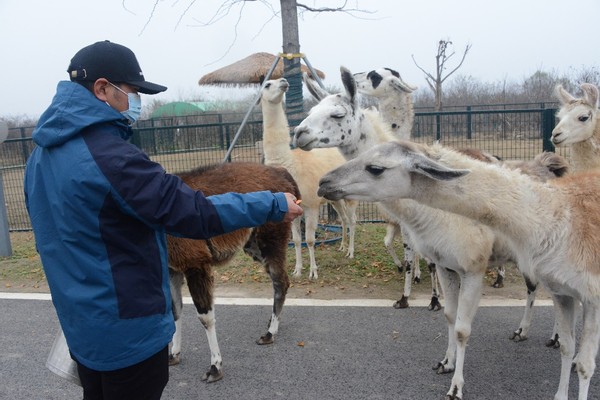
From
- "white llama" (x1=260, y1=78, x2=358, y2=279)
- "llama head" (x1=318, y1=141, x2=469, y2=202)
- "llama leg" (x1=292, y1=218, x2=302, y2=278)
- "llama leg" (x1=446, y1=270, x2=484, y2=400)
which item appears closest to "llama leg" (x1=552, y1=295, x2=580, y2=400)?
"llama leg" (x1=446, y1=270, x2=484, y2=400)

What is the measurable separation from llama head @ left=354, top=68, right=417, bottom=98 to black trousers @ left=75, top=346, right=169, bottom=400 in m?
4.00

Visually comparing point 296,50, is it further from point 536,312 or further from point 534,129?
point 536,312

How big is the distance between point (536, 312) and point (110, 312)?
429 cm

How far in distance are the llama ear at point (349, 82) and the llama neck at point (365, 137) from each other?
203mm

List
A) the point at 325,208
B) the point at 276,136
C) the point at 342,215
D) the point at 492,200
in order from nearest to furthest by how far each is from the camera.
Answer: the point at 492,200, the point at 276,136, the point at 342,215, the point at 325,208

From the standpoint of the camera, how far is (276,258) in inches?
179

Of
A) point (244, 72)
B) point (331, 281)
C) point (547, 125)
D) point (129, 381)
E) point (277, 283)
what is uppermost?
point (244, 72)

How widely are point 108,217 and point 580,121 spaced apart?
16.8ft

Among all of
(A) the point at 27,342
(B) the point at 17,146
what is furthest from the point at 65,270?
(B) the point at 17,146

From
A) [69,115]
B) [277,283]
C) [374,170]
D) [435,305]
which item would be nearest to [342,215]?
[435,305]

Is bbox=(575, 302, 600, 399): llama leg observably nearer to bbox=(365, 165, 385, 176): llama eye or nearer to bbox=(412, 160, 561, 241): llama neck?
bbox=(412, 160, 561, 241): llama neck

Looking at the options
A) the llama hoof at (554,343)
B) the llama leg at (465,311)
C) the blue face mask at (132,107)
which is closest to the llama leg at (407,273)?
the llama hoof at (554,343)

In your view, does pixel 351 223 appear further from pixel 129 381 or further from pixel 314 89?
pixel 129 381

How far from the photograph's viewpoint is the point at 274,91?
6.32 m
